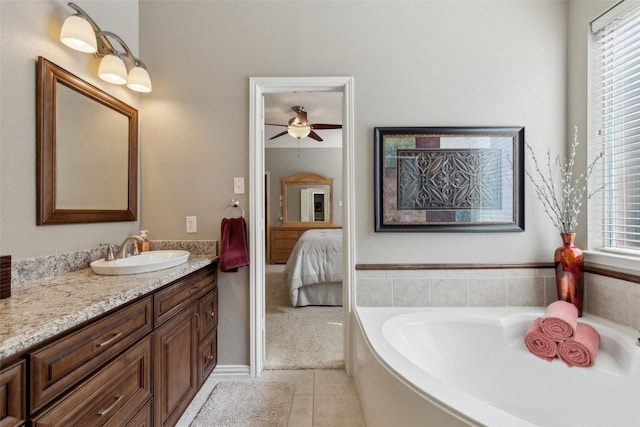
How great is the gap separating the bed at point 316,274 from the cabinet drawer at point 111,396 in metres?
2.03

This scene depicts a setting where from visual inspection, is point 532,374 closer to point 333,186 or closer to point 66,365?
point 66,365

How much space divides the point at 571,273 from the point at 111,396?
2.45 meters

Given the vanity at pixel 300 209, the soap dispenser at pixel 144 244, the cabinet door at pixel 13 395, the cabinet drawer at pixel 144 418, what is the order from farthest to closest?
the vanity at pixel 300 209 → the soap dispenser at pixel 144 244 → the cabinet drawer at pixel 144 418 → the cabinet door at pixel 13 395

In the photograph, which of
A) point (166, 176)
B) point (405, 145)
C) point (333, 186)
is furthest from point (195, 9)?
point (333, 186)

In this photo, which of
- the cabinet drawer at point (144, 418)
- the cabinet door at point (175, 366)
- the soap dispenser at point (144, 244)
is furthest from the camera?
the soap dispenser at point (144, 244)

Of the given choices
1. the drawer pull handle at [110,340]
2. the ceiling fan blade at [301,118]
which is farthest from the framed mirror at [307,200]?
the drawer pull handle at [110,340]

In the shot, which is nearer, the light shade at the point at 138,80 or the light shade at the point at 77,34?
the light shade at the point at 77,34

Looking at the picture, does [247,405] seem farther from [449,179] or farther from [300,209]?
[300,209]

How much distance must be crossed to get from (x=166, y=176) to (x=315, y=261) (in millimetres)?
1840

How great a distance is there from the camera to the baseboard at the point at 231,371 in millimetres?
1945

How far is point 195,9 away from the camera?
1.95 meters

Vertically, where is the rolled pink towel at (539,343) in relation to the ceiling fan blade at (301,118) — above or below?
below

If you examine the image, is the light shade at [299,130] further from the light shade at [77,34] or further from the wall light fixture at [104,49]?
the light shade at [77,34]

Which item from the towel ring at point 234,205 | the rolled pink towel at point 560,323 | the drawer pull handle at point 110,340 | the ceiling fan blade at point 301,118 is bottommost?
the rolled pink towel at point 560,323
